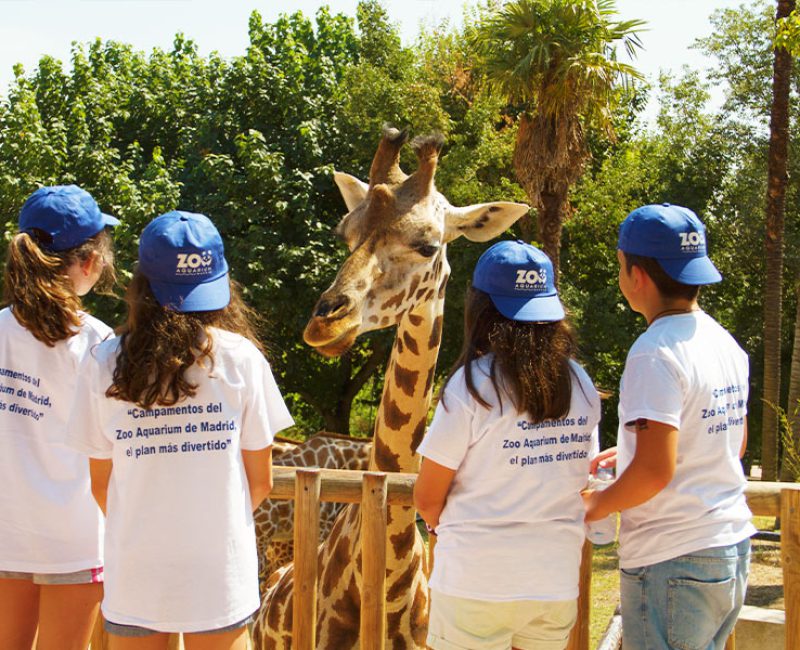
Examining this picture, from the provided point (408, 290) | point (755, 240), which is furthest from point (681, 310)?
point (755, 240)

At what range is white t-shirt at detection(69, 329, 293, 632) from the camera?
246cm

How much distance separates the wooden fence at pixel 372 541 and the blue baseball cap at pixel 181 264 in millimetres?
1244

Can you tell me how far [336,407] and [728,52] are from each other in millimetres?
13616

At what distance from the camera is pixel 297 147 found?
18359mm

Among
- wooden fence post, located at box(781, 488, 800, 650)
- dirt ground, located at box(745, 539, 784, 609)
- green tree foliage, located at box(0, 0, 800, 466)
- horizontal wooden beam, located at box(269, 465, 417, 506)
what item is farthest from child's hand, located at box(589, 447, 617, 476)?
green tree foliage, located at box(0, 0, 800, 466)

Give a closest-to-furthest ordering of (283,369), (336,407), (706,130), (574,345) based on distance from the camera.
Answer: (574,345) → (283,369) → (336,407) → (706,130)

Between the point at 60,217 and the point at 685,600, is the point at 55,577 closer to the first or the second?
the point at 60,217

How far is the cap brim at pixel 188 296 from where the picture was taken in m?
2.55

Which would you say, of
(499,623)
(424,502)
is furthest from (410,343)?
(499,623)

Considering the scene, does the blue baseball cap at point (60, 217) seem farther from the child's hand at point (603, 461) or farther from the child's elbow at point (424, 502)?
the child's hand at point (603, 461)

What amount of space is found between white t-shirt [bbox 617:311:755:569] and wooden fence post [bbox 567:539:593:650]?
2.07ft

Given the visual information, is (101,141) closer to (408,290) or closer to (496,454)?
(408,290)

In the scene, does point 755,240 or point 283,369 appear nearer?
point 283,369

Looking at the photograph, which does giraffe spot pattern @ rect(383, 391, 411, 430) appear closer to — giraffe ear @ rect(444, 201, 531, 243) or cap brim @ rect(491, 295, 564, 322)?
giraffe ear @ rect(444, 201, 531, 243)
